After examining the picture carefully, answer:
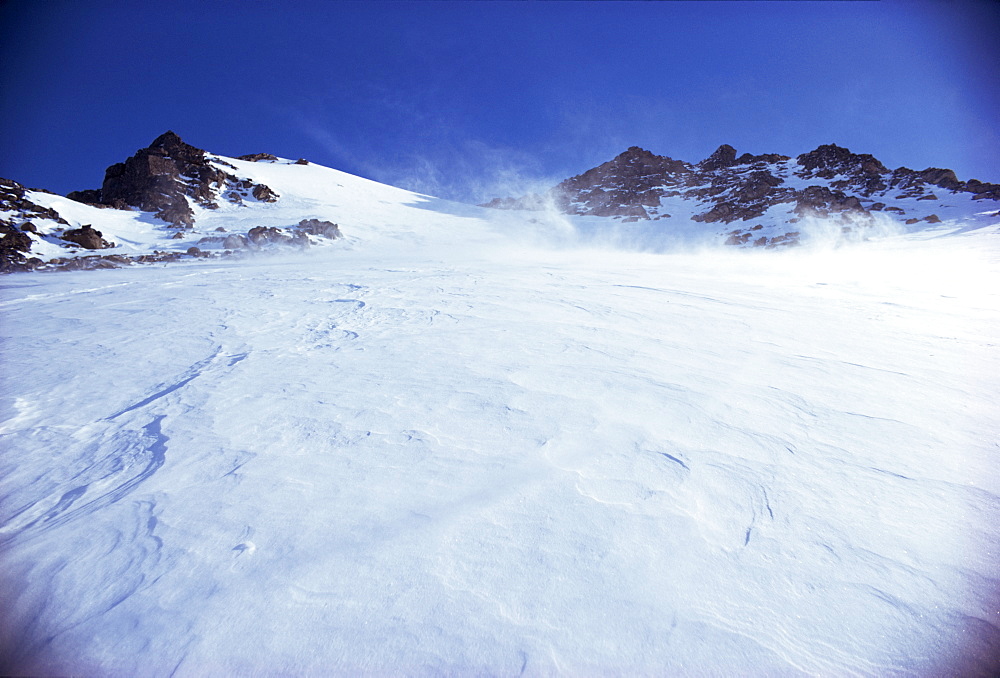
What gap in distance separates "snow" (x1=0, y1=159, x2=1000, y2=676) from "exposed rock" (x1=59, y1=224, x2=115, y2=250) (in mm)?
18638

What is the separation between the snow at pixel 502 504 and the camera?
133cm

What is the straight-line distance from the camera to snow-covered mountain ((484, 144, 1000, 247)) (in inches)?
1014

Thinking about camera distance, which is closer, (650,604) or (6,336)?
(650,604)

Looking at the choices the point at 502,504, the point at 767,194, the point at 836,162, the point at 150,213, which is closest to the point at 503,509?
the point at 502,504

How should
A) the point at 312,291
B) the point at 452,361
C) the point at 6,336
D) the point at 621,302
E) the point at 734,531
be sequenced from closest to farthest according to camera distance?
the point at 734,531 → the point at 452,361 → the point at 6,336 → the point at 621,302 → the point at 312,291

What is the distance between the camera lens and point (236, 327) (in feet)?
16.7

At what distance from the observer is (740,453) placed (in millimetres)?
2248

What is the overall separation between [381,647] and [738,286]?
8.91m

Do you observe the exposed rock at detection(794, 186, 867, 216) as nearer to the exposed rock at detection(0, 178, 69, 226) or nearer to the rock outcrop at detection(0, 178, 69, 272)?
the rock outcrop at detection(0, 178, 69, 272)

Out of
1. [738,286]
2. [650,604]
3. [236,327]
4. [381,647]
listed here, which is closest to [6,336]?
[236,327]

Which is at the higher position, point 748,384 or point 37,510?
point 748,384

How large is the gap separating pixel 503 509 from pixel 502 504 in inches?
1.5

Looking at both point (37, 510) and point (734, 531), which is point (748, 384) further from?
point (37, 510)

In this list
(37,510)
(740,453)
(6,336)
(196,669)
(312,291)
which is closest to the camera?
(196,669)
